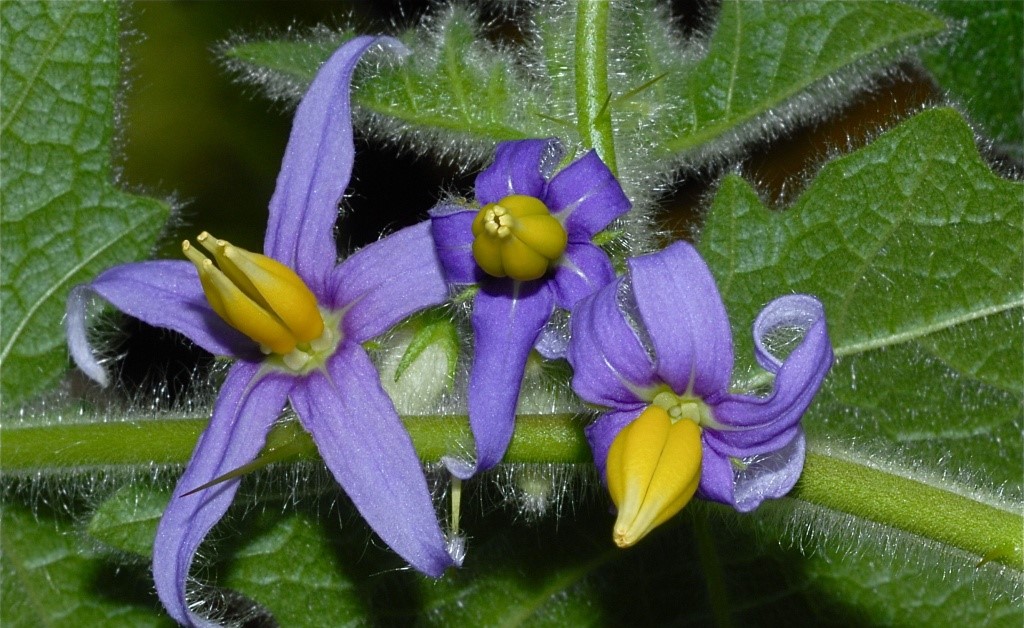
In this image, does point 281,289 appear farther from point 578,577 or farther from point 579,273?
point 578,577

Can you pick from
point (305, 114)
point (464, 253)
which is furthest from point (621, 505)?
point (305, 114)

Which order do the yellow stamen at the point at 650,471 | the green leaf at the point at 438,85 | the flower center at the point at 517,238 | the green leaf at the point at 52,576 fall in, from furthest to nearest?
the green leaf at the point at 52,576 → the green leaf at the point at 438,85 → the flower center at the point at 517,238 → the yellow stamen at the point at 650,471

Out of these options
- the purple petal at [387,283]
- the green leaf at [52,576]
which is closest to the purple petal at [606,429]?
the purple petal at [387,283]

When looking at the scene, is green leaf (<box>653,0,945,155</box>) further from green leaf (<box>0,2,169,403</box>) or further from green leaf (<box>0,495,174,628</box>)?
green leaf (<box>0,495,174,628</box>)

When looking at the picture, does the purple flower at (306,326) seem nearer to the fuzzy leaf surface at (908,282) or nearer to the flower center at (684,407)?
the flower center at (684,407)

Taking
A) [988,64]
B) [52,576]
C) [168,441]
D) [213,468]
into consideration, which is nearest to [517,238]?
[213,468]

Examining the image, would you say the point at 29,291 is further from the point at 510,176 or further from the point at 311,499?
the point at 510,176
